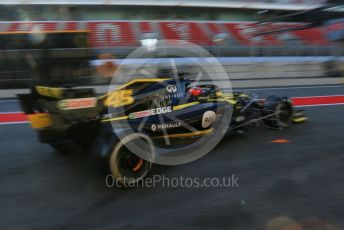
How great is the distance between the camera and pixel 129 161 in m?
4.25

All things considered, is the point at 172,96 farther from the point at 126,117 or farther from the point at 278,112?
the point at 278,112

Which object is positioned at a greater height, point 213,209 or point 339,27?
point 339,27

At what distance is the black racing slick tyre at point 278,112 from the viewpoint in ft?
21.4

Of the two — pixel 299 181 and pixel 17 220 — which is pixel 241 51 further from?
pixel 17 220

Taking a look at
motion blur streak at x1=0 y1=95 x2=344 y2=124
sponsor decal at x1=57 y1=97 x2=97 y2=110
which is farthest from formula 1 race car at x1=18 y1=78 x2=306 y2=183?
motion blur streak at x1=0 y1=95 x2=344 y2=124

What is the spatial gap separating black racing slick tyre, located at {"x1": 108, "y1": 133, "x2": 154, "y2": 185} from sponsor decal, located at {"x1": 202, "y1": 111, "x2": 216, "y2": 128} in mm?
1214

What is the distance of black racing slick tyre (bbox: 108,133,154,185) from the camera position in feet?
13.3

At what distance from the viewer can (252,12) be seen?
28406mm

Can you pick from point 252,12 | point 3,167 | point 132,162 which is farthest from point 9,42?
point 252,12

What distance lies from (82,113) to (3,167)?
4.87 feet

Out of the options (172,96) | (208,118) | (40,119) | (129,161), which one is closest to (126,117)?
(129,161)

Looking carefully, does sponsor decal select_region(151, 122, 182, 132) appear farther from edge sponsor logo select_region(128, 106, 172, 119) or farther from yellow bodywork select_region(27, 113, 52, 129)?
yellow bodywork select_region(27, 113, 52, 129)

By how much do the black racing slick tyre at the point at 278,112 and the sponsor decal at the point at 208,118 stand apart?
1530 mm

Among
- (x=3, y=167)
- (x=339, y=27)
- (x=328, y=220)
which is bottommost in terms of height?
(x=328, y=220)
